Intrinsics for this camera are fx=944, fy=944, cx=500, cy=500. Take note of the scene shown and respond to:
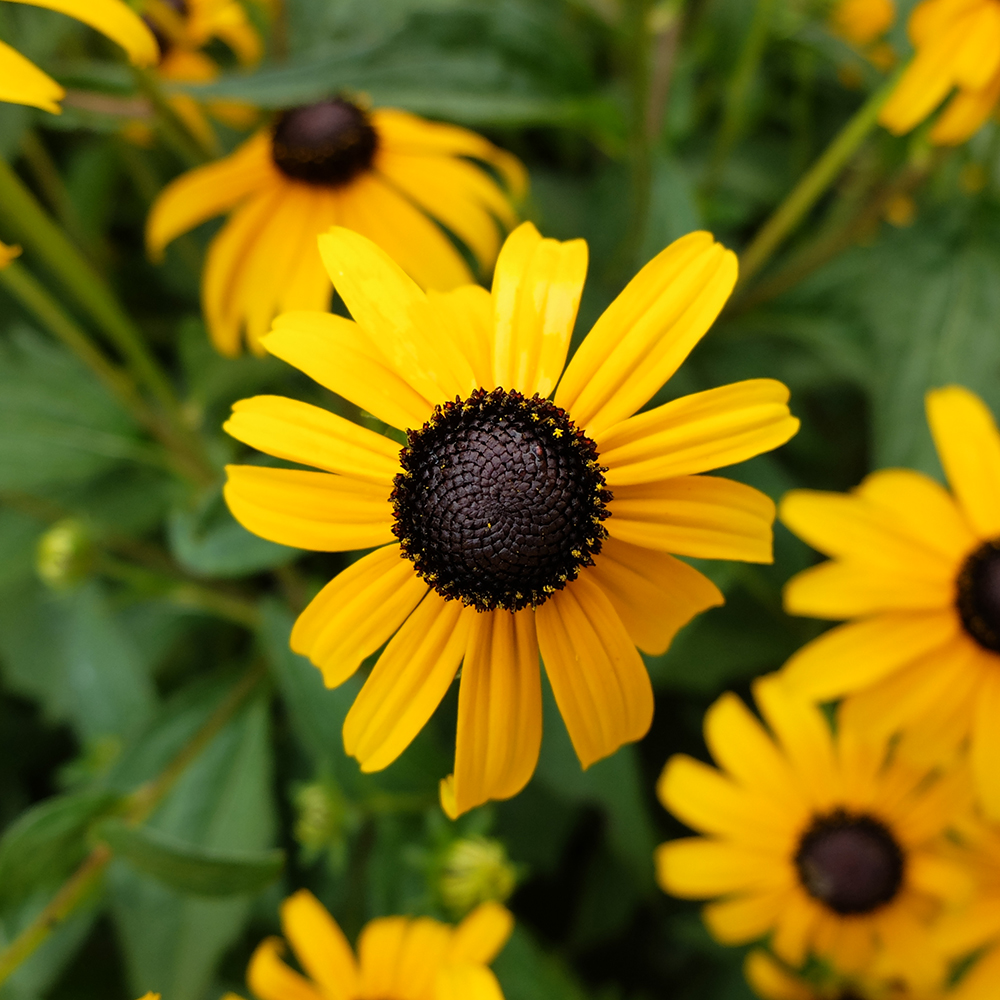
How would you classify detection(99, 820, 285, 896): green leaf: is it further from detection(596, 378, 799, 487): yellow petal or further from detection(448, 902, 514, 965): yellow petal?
detection(596, 378, 799, 487): yellow petal

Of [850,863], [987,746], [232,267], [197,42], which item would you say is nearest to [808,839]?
[850,863]

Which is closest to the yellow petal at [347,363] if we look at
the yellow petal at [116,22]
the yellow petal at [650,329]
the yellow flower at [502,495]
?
the yellow flower at [502,495]

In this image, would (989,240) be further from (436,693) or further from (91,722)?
(91,722)

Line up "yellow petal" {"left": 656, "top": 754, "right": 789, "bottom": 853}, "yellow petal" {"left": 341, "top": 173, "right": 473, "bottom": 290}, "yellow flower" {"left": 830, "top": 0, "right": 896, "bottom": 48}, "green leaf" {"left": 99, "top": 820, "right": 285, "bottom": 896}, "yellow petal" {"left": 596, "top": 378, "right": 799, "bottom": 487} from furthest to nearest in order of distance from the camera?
1. "yellow flower" {"left": 830, "top": 0, "right": 896, "bottom": 48}
2. "yellow petal" {"left": 656, "top": 754, "right": 789, "bottom": 853}
3. "yellow petal" {"left": 341, "top": 173, "right": 473, "bottom": 290}
4. "green leaf" {"left": 99, "top": 820, "right": 285, "bottom": 896}
5. "yellow petal" {"left": 596, "top": 378, "right": 799, "bottom": 487}

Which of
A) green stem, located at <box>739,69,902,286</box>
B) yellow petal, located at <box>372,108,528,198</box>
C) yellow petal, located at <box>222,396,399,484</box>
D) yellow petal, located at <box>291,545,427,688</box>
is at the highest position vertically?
green stem, located at <box>739,69,902,286</box>

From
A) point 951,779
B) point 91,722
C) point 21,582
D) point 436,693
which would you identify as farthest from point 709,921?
point 21,582

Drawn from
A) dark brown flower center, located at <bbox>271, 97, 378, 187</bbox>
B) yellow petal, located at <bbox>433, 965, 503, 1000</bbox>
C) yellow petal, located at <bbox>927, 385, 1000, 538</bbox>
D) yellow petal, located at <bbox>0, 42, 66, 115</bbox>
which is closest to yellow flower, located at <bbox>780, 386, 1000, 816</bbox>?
yellow petal, located at <bbox>927, 385, 1000, 538</bbox>
